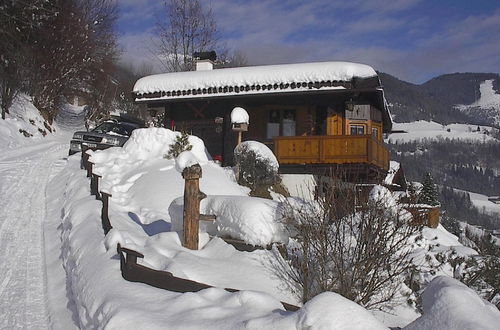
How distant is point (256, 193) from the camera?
14.6m

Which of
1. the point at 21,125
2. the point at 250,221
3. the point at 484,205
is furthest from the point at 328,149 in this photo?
the point at 484,205

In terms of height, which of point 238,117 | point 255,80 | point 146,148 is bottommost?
point 146,148

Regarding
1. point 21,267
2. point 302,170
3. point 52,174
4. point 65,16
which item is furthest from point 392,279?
point 65,16

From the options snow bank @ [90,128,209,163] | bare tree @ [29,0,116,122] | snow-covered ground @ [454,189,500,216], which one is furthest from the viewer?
snow-covered ground @ [454,189,500,216]

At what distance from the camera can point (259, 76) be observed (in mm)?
18188

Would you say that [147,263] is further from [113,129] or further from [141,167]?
[113,129]

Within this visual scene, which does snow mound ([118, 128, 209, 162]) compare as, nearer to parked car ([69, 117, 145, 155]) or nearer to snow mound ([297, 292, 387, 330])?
parked car ([69, 117, 145, 155])

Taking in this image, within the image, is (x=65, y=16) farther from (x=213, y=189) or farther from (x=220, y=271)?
(x=220, y=271)

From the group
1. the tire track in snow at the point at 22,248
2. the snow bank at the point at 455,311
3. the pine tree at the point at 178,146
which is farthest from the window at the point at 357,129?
the snow bank at the point at 455,311

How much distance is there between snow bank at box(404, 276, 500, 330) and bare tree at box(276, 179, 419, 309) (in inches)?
151

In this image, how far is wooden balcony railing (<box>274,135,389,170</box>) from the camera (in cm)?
1570

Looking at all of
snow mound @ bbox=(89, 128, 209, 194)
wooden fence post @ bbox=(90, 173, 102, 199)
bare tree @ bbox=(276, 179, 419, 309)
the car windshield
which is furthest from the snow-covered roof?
bare tree @ bbox=(276, 179, 419, 309)

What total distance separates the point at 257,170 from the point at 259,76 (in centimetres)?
471

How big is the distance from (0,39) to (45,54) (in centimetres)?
336
